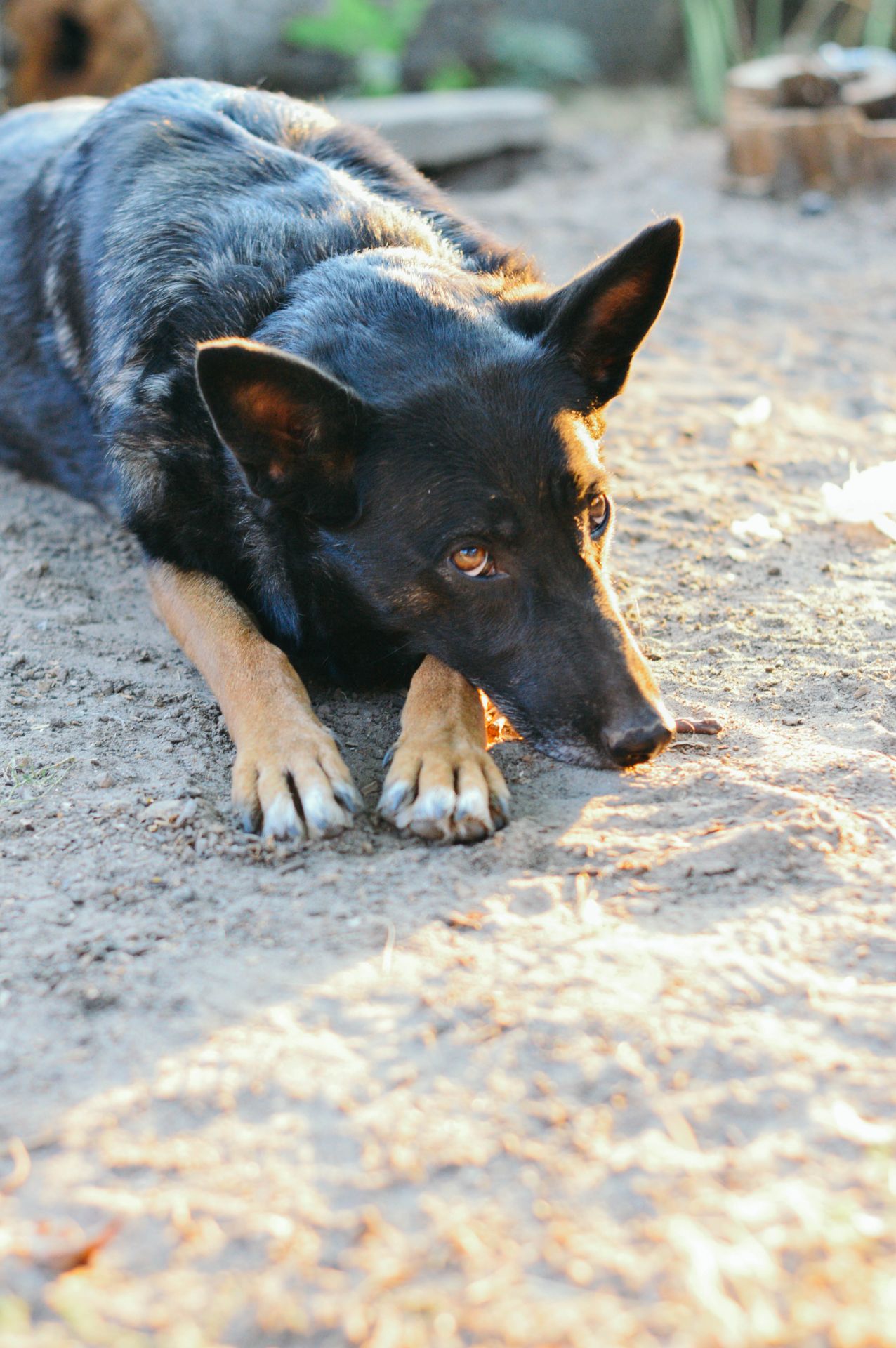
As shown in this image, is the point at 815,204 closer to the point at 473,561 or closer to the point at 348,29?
the point at 348,29

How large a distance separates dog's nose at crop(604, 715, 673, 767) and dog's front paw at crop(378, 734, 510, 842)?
291 millimetres

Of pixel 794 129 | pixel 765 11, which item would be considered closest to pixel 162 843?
pixel 794 129

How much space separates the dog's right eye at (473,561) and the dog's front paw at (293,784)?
55cm

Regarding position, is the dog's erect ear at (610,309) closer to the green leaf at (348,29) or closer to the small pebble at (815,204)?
the small pebble at (815,204)

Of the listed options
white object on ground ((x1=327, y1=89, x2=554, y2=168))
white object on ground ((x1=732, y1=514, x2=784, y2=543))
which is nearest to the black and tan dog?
white object on ground ((x1=732, y1=514, x2=784, y2=543))

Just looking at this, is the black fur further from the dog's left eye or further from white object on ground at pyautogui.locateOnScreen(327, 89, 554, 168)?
white object on ground at pyautogui.locateOnScreen(327, 89, 554, 168)

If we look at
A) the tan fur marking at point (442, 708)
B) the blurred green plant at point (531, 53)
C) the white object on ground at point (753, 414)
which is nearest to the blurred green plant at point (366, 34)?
the blurred green plant at point (531, 53)

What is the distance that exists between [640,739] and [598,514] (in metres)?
0.69

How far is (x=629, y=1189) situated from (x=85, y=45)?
929 centimetres

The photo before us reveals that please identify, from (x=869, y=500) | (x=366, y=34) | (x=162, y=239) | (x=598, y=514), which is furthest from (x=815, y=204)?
(x=598, y=514)

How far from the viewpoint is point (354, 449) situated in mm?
2943

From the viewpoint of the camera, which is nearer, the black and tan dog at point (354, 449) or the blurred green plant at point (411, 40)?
the black and tan dog at point (354, 449)

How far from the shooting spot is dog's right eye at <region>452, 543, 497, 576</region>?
291 centimetres

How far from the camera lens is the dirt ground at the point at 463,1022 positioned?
1643mm
